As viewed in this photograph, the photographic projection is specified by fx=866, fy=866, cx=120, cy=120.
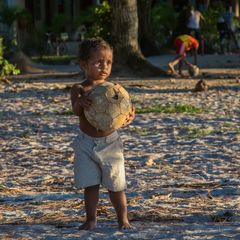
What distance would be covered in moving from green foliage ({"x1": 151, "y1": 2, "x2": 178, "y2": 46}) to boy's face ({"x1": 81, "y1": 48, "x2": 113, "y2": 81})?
26647 mm

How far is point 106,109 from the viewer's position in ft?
17.6

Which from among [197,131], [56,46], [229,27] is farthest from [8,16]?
[197,131]

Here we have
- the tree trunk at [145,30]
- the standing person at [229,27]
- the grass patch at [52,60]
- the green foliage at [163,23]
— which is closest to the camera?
the grass patch at [52,60]

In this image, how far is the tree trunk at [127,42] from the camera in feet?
62.0

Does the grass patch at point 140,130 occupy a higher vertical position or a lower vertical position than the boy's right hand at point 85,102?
lower

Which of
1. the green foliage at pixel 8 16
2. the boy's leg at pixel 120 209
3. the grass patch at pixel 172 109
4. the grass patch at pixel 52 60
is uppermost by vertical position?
the green foliage at pixel 8 16

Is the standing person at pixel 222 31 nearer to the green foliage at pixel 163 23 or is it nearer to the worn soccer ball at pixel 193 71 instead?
the green foliage at pixel 163 23

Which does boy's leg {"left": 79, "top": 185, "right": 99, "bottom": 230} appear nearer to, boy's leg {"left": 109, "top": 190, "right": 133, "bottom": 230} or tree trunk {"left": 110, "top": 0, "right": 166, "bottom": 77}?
boy's leg {"left": 109, "top": 190, "right": 133, "bottom": 230}

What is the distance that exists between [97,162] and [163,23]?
27.7 m

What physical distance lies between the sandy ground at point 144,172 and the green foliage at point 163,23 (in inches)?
720

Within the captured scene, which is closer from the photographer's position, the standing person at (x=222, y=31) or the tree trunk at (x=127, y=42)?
the tree trunk at (x=127, y=42)

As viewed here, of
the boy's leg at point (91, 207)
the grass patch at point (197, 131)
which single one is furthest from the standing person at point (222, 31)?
the boy's leg at point (91, 207)

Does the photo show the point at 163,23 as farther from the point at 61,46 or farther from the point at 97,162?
the point at 97,162

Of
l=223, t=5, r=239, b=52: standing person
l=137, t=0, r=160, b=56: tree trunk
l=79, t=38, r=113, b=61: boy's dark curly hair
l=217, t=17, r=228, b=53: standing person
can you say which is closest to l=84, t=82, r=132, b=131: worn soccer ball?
l=79, t=38, r=113, b=61: boy's dark curly hair
